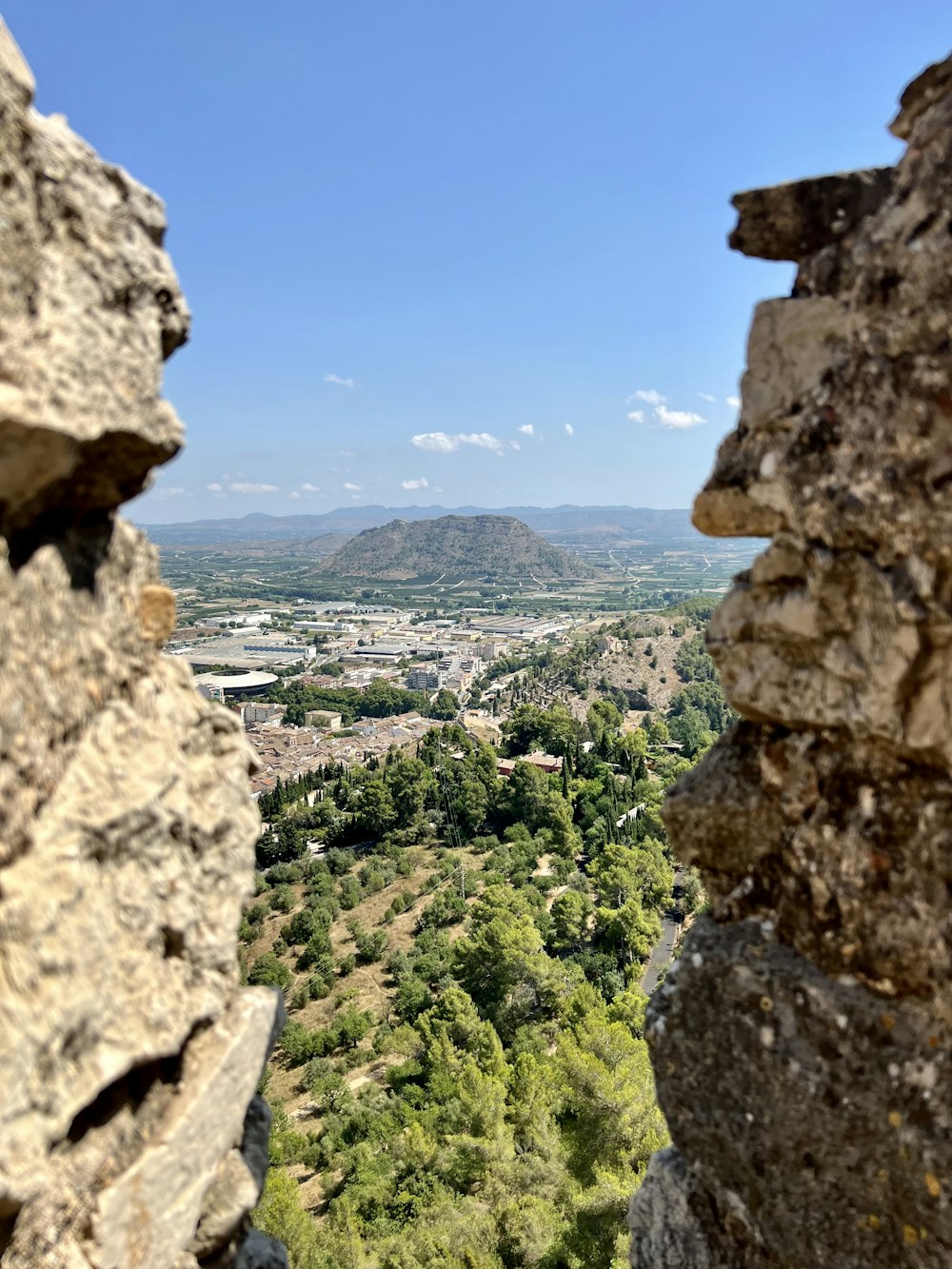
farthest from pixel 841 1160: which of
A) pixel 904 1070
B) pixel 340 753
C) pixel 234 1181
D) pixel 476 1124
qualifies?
pixel 340 753

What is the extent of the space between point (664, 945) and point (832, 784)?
110ft

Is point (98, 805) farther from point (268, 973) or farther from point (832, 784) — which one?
point (268, 973)

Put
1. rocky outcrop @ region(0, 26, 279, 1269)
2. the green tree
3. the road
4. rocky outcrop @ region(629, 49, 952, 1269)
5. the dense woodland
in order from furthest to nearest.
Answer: the green tree, the road, the dense woodland, rocky outcrop @ region(629, 49, 952, 1269), rocky outcrop @ region(0, 26, 279, 1269)

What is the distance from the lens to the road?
32.1m

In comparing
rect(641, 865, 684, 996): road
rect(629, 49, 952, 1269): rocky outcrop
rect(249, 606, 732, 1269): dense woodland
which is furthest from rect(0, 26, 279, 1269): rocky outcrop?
rect(641, 865, 684, 996): road

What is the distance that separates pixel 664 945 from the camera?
35.5m

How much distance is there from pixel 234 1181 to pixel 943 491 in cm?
658

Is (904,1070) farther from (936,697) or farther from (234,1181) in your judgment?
(234,1181)

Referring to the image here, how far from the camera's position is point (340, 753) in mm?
70750

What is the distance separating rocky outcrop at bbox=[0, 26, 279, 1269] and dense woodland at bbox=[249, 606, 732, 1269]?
450 inches

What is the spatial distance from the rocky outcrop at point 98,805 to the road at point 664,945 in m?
27.5

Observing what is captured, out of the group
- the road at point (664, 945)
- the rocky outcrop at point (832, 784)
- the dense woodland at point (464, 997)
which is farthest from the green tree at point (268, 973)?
the rocky outcrop at point (832, 784)

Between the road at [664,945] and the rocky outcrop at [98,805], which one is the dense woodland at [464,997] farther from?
the rocky outcrop at [98,805]

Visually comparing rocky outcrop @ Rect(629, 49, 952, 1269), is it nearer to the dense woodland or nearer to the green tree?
the dense woodland
